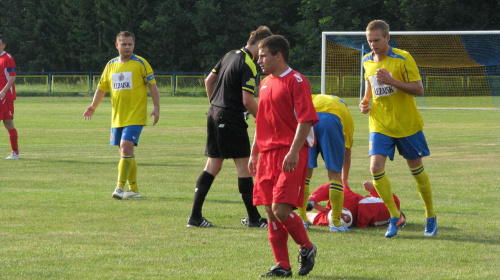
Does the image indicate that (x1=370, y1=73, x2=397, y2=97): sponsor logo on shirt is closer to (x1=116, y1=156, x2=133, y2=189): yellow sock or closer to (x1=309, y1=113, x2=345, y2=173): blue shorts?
(x1=309, y1=113, x2=345, y2=173): blue shorts

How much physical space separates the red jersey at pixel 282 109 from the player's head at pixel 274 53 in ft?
0.25

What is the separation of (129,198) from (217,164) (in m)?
2.30

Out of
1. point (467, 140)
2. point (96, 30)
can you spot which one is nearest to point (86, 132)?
point (467, 140)

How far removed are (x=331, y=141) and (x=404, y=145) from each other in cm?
71

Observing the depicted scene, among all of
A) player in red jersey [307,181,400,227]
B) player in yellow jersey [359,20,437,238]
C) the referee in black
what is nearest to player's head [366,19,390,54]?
player in yellow jersey [359,20,437,238]

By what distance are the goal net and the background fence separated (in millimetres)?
13240

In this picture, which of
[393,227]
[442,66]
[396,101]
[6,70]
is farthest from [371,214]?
[442,66]

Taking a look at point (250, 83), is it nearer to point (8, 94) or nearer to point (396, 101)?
point (396, 101)

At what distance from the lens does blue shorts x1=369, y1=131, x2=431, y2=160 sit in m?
7.92

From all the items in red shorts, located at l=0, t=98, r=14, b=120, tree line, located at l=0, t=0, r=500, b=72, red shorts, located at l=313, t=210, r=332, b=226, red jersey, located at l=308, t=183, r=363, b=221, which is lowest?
red shorts, located at l=313, t=210, r=332, b=226

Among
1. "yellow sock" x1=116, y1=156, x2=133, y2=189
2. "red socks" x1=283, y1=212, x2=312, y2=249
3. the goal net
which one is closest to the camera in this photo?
"red socks" x1=283, y1=212, x2=312, y2=249

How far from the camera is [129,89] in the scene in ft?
Result: 35.8

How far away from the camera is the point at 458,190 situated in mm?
11227

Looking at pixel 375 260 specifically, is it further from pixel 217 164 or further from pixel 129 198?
pixel 129 198
